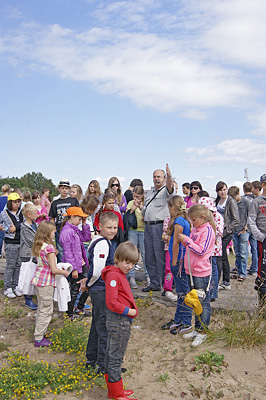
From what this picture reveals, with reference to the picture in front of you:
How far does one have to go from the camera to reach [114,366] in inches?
138

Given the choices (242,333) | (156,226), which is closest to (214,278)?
(242,333)

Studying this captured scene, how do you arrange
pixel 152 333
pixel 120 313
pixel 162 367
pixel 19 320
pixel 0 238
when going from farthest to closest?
pixel 0 238 → pixel 19 320 → pixel 152 333 → pixel 162 367 → pixel 120 313

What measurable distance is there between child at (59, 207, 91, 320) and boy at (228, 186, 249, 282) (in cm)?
406

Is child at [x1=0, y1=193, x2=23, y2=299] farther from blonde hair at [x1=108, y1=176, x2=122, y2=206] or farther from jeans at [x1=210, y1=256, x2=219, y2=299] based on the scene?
jeans at [x1=210, y1=256, x2=219, y2=299]

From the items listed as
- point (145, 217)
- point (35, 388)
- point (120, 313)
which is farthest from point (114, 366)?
point (145, 217)

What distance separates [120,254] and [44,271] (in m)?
1.95

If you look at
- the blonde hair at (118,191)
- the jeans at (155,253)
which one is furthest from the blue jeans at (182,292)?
the blonde hair at (118,191)

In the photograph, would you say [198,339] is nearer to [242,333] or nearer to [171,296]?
[242,333]

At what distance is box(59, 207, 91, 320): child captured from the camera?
17.6ft

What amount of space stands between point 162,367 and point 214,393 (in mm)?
759

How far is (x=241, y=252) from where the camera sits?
823cm

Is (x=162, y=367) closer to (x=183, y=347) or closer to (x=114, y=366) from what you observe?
(x=183, y=347)

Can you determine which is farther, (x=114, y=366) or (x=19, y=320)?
(x=19, y=320)

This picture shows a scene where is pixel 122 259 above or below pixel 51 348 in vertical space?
above
